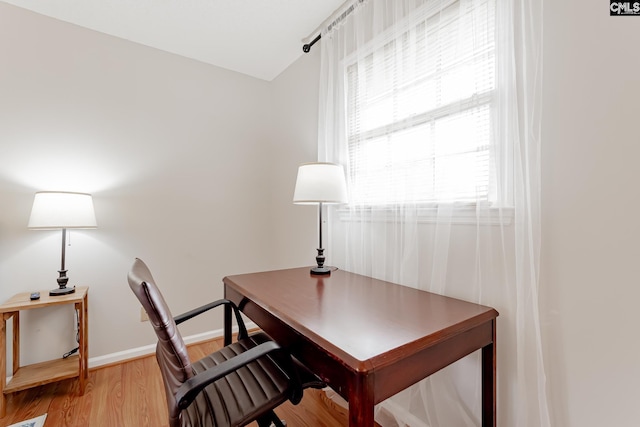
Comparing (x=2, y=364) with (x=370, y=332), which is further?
(x=2, y=364)

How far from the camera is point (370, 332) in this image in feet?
2.96

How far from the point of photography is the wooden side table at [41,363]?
1.62 meters

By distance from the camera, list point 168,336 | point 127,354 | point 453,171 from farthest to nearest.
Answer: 1. point 127,354
2. point 453,171
3. point 168,336

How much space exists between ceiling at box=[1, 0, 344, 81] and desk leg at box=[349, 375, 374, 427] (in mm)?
2125

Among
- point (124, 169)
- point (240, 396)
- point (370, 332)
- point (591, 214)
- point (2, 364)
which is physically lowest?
point (2, 364)

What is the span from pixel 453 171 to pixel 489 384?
33.9 inches

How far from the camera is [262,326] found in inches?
50.0

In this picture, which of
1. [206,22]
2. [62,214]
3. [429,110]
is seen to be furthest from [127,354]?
[429,110]

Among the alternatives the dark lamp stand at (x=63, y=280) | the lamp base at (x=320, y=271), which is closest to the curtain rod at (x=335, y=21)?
the lamp base at (x=320, y=271)

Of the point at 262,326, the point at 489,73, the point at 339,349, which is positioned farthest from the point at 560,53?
the point at 262,326

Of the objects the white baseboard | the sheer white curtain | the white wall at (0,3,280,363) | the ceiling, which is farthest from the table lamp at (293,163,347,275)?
the white baseboard

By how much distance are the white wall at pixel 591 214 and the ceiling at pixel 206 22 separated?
4.73 ft

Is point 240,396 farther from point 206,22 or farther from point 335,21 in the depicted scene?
point 206,22

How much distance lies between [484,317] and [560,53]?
0.97 metres
